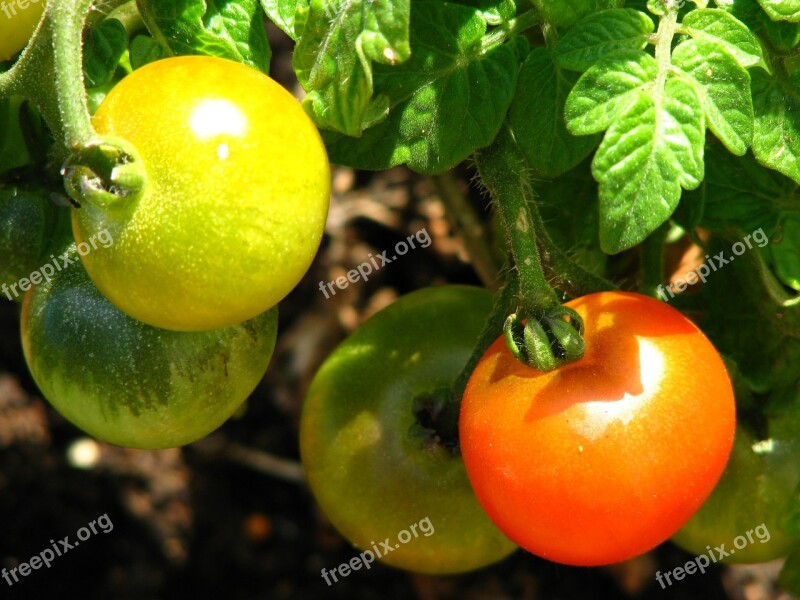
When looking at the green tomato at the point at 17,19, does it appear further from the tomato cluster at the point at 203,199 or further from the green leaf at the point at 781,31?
the green leaf at the point at 781,31

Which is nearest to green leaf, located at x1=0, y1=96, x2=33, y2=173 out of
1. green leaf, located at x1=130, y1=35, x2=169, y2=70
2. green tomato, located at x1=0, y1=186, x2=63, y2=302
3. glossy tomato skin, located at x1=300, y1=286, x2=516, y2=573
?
green tomato, located at x1=0, y1=186, x2=63, y2=302

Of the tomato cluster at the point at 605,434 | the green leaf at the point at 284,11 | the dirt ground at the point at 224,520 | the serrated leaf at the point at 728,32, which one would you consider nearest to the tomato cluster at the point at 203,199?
the green leaf at the point at 284,11

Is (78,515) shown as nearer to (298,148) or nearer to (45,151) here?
(45,151)

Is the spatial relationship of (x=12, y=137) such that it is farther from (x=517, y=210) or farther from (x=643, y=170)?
(x=643, y=170)

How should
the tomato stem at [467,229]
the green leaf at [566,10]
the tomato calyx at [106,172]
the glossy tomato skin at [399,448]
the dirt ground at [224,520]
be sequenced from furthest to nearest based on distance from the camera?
the dirt ground at [224,520] < the tomato stem at [467,229] < the glossy tomato skin at [399,448] < the green leaf at [566,10] < the tomato calyx at [106,172]

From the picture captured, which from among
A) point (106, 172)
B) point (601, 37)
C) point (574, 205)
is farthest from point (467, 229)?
point (106, 172)

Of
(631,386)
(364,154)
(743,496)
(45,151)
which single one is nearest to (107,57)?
(45,151)
